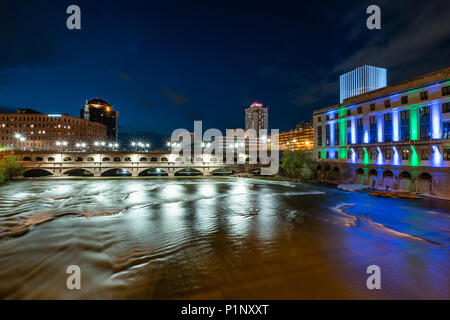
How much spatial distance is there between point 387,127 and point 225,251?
130 feet

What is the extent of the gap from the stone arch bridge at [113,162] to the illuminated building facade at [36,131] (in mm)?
38671

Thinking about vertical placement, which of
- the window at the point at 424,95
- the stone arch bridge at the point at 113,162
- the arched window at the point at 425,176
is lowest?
the arched window at the point at 425,176

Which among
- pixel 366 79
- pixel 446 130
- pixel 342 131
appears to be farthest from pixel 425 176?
pixel 366 79

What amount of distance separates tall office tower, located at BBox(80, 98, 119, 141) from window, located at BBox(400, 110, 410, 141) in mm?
176507

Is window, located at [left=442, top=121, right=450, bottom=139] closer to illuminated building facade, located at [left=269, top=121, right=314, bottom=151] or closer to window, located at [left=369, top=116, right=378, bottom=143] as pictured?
window, located at [left=369, top=116, right=378, bottom=143]

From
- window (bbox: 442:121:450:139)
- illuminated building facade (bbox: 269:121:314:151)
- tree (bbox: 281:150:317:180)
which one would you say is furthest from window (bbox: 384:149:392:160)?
illuminated building facade (bbox: 269:121:314:151)

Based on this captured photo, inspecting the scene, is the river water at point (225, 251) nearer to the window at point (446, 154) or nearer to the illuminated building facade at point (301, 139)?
the window at point (446, 154)

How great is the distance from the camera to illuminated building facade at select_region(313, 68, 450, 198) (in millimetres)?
29641

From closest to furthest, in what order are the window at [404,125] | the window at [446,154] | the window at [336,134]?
the window at [446,154] < the window at [404,125] < the window at [336,134]

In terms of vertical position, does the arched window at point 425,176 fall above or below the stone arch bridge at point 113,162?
below

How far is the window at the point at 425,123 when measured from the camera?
1224 inches

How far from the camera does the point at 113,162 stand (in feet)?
189

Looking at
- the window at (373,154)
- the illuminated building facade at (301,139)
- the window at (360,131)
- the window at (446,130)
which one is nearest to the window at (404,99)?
the window at (446,130)
